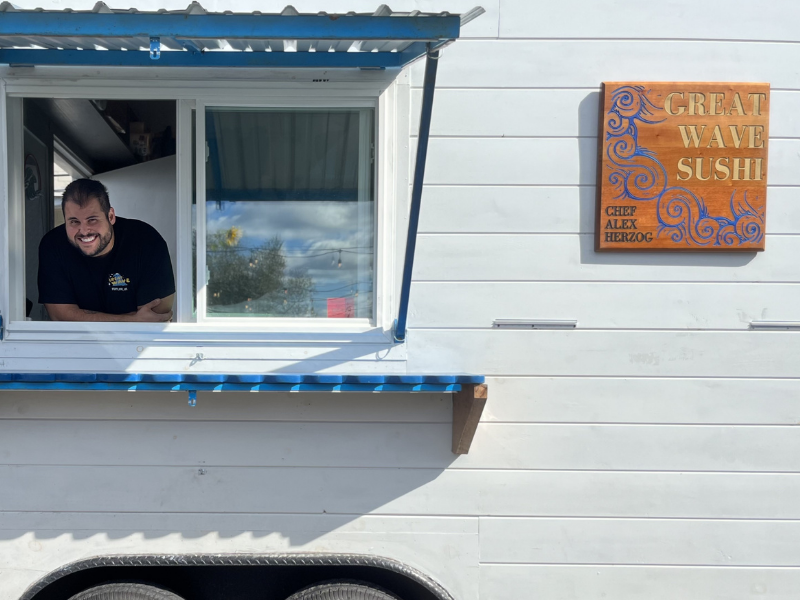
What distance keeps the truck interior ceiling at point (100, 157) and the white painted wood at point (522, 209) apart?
1606 millimetres

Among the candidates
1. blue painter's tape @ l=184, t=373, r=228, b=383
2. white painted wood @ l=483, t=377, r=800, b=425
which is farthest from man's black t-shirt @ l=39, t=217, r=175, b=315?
white painted wood @ l=483, t=377, r=800, b=425

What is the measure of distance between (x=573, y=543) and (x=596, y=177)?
1336mm

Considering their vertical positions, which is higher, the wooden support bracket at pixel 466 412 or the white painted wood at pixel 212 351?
the white painted wood at pixel 212 351

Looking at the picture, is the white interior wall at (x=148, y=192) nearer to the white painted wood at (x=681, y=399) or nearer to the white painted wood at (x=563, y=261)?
the white painted wood at (x=563, y=261)

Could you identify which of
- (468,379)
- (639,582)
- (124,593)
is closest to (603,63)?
(468,379)

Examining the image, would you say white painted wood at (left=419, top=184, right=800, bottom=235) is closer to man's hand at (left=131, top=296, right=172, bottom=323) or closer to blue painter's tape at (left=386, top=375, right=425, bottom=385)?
blue painter's tape at (left=386, top=375, right=425, bottom=385)

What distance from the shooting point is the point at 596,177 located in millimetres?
2434

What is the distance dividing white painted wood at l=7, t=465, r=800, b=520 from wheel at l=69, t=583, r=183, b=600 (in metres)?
0.21

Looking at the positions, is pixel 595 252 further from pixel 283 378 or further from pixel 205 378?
pixel 205 378

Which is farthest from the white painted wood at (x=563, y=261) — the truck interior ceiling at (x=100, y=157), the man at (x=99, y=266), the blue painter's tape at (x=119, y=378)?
the truck interior ceiling at (x=100, y=157)

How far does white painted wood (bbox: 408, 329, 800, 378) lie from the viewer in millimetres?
2453

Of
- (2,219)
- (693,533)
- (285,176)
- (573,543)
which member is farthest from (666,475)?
(2,219)

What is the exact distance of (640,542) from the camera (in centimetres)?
246

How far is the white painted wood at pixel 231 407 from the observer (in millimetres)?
2455
